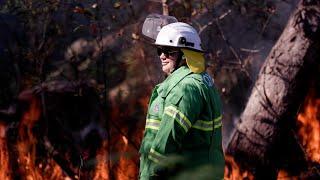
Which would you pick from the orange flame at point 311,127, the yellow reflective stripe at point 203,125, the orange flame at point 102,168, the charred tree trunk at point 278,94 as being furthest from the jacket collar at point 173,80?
the orange flame at point 311,127

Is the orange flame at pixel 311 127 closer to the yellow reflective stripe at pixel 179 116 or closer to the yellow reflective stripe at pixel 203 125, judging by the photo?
the yellow reflective stripe at pixel 203 125

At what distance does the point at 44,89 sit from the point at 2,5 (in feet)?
3.78

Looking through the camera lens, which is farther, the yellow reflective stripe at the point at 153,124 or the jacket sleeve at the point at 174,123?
the yellow reflective stripe at the point at 153,124

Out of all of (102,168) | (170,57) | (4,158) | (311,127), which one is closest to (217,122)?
(170,57)

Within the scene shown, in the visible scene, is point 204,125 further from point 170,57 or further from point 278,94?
point 278,94

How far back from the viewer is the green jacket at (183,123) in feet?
9.32

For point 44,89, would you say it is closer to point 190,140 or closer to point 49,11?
point 49,11

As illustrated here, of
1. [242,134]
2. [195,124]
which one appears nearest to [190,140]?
[195,124]

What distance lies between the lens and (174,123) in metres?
2.83

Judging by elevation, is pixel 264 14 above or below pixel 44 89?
above

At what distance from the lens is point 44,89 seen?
637cm

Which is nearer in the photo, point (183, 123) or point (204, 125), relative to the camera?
point (183, 123)

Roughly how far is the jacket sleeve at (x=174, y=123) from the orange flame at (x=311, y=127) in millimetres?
3301

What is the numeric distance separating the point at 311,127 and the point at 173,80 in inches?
131
